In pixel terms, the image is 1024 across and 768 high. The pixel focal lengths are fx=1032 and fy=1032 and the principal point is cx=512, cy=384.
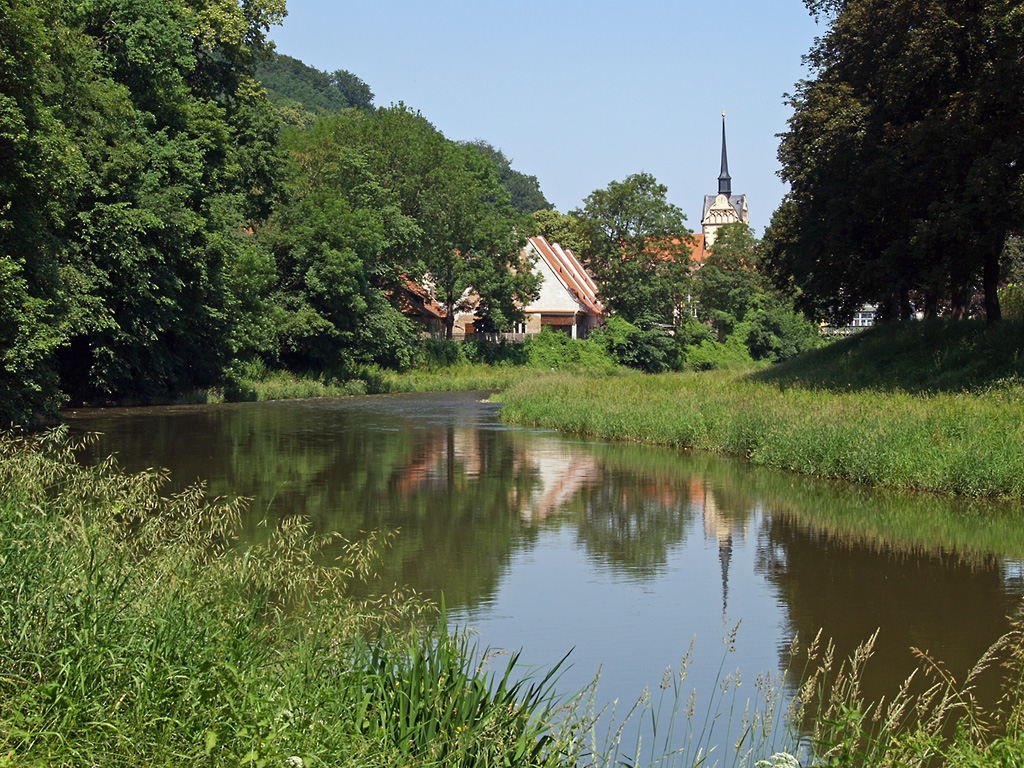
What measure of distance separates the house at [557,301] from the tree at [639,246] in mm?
1994

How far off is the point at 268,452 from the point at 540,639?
52.0 ft

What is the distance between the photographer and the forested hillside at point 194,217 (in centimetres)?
2197

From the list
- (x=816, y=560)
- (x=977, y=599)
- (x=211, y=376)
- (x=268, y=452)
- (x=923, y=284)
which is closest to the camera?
(x=977, y=599)

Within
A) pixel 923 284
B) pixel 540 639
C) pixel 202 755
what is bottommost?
pixel 540 639

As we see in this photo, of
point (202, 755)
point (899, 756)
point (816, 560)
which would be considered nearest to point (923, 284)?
point (816, 560)

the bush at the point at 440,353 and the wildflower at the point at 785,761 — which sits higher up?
the bush at the point at 440,353

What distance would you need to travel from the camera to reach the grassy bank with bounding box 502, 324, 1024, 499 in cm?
1730

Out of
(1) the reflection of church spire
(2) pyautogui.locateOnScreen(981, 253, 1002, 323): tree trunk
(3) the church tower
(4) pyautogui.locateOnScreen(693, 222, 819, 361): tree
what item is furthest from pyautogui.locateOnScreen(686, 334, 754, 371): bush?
(3) the church tower

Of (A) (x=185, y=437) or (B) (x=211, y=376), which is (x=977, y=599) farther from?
(B) (x=211, y=376)

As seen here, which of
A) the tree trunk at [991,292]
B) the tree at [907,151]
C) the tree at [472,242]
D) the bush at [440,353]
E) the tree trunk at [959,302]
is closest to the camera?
the tree at [907,151]

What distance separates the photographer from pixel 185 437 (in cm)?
2667

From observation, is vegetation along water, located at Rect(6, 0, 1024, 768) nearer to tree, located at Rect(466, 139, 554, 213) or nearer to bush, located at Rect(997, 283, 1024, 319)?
bush, located at Rect(997, 283, 1024, 319)

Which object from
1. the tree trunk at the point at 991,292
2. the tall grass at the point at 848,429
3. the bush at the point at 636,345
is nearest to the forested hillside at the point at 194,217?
the bush at the point at 636,345

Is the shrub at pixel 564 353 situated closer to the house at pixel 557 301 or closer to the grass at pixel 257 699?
the house at pixel 557 301
